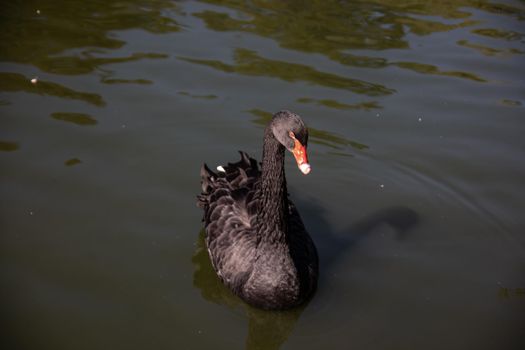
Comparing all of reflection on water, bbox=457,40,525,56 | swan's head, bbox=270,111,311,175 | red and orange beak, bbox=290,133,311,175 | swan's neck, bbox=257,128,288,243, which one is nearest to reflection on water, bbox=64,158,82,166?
swan's neck, bbox=257,128,288,243

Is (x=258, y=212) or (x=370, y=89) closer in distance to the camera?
(x=258, y=212)

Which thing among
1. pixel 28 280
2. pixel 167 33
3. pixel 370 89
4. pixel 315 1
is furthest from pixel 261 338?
pixel 315 1

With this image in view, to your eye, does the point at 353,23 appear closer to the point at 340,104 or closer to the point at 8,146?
the point at 340,104

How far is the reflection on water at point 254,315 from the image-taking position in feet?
15.3

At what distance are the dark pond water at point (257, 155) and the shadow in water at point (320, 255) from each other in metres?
0.02

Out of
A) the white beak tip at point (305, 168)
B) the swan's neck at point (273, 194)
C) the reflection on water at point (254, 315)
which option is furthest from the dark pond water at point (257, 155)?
the white beak tip at point (305, 168)

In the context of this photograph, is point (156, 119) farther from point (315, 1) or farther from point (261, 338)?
point (315, 1)

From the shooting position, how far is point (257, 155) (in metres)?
6.88

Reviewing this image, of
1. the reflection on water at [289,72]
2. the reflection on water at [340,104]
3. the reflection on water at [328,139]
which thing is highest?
the reflection on water at [289,72]

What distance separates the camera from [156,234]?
221 inches

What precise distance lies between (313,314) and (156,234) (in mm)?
1704

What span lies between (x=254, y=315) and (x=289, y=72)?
4.57 metres

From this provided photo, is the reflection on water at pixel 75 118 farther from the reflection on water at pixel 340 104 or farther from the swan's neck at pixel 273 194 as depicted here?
the swan's neck at pixel 273 194

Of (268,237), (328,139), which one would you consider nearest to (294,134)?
(268,237)
